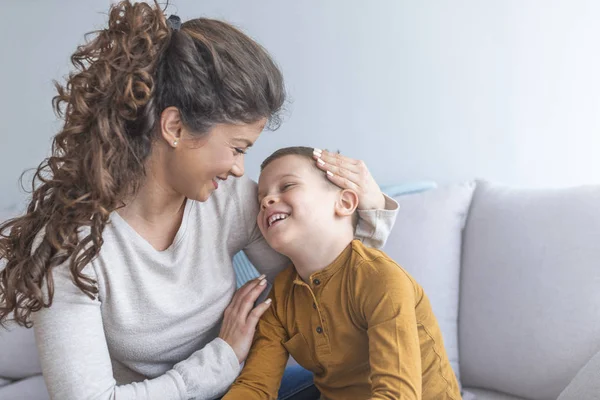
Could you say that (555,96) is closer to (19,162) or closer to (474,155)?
(474,155)

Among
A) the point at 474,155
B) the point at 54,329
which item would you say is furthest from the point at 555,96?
the point at 54,329

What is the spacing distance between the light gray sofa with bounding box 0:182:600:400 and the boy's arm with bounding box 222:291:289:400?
0.58 meters

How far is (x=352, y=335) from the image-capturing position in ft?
4.53

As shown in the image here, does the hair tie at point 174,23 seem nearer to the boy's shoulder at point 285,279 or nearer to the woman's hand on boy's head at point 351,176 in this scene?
the woman's hand on boy's head at point 351,176

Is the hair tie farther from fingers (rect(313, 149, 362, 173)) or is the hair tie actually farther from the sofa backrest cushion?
the sofa backrest cushion

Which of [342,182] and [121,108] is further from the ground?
[121,108]

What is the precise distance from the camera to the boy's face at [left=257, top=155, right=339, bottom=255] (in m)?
1.41

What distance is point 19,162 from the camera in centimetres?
264

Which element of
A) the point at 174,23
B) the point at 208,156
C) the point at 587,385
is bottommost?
the point at 587,385

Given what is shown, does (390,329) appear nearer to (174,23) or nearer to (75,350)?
(75,350)

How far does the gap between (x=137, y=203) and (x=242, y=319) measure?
0.33 m

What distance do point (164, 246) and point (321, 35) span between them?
118 centimetres

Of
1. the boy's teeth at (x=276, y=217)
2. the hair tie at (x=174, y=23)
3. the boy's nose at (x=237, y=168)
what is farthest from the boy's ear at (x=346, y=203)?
the hair tie at (x=174, y=23)

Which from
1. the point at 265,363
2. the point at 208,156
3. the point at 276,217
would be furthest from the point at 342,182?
the point at 265,363
